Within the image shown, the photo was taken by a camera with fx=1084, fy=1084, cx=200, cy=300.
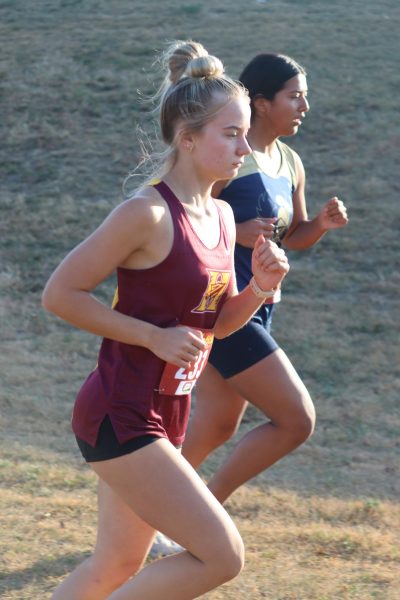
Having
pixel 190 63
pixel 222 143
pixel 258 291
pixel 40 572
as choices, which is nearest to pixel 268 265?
pixel 258 291

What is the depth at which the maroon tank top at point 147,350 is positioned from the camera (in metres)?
2.87

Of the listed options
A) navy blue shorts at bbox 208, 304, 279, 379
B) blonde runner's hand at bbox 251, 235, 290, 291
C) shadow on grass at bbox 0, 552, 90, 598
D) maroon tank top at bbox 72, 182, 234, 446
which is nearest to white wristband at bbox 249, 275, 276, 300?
blonde runner's hand at bbox 251, 235, 290, 291

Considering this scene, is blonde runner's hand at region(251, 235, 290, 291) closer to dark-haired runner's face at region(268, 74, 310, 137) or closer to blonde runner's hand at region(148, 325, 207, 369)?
blonde runner's hand at region(148, 325, 207, 369)

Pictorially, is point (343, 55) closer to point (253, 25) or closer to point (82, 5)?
point (253, 25)

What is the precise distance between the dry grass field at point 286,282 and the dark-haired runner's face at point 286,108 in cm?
173

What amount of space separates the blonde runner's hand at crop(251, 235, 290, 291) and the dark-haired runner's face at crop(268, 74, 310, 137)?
1349 mm

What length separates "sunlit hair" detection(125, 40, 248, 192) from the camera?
9.98 ft

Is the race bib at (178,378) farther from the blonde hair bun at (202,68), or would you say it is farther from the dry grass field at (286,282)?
the dry grass field at (286,282)

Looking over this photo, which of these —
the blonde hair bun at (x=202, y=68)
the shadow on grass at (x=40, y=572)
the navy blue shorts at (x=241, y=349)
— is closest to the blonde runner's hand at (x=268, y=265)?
the blonde hair bun at (x=202, y=68)

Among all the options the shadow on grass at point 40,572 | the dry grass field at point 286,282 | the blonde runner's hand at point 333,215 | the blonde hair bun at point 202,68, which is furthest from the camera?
the dry grass field at point 286,282

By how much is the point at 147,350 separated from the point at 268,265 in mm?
451

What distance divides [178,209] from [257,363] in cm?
125

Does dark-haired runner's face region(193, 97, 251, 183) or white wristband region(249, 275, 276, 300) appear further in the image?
white wristband region(249, 275, 276, 300)

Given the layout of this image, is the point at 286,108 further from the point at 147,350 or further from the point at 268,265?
the point at 147,350
